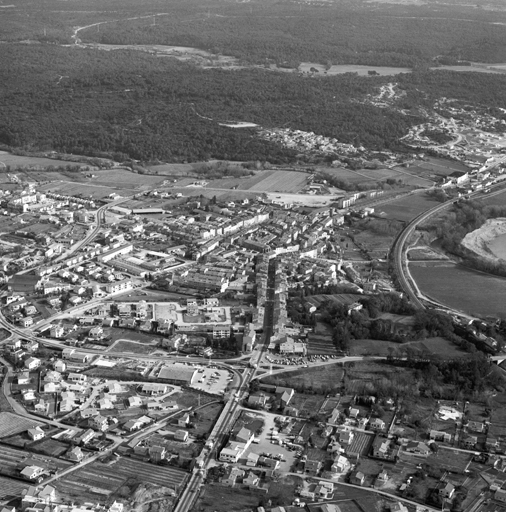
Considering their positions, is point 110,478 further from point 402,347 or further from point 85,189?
point 85,189

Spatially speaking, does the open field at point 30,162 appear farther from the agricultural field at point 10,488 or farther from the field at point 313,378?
the agricultural field at point 10,488

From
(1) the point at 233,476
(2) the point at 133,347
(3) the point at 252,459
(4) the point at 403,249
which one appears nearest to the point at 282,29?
(4) the point at 403,249

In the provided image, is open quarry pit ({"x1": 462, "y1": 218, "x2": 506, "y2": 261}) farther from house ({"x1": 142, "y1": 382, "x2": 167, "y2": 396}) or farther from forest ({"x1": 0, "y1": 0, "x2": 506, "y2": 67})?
forest ({"x1": 0, "y1": 0, "x2": 506, "y2": 67})

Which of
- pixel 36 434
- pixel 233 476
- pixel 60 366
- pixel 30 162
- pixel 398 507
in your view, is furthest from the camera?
pixel 30 162

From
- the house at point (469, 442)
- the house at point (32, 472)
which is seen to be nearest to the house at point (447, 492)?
the house at point (469, 442)

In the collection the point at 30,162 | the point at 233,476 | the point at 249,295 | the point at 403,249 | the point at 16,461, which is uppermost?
the point at 233,476

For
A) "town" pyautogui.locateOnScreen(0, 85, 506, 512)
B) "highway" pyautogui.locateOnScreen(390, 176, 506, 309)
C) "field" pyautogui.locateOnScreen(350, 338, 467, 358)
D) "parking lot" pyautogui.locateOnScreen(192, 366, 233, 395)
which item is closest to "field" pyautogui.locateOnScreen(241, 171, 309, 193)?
"town" pyautogui.locateOnScreen(0, 85, 506, 512)

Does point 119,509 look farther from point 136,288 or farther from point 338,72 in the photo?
point 338,72
